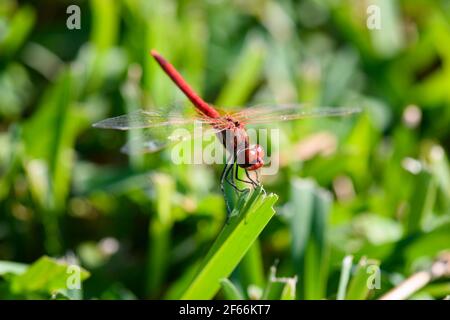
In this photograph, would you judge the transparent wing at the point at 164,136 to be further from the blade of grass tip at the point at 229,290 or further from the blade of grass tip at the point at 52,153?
the blade of grass tip at the point at 229,290

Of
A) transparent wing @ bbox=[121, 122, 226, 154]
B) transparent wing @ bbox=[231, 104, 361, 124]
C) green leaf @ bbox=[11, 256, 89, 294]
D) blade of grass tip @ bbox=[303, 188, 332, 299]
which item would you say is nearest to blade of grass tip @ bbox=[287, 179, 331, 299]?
blade of grass tip @ bbox=[303, 188, 332, 299]

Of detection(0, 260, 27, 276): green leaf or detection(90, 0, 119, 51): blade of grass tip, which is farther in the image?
detection(90, 0, 119, 51): blade of grass tip

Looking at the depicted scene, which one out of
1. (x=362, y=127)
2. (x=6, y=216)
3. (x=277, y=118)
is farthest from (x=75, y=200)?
(x=362, y=127)

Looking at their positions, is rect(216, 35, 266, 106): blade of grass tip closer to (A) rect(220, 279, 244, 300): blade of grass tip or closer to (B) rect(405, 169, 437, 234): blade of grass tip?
(B) rect(405, 169, 437, 234): blade of grass tip

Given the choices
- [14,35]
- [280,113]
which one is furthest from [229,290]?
[14,35]

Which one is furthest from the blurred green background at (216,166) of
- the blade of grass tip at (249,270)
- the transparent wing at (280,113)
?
the transparent wing at (280,113)

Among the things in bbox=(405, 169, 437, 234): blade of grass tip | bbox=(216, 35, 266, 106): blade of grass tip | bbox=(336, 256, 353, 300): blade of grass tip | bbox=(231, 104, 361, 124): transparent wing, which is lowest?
bbox=(336, 256, 353, 300): blade of grass tip

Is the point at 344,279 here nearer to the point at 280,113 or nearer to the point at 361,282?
the point at 361,282
